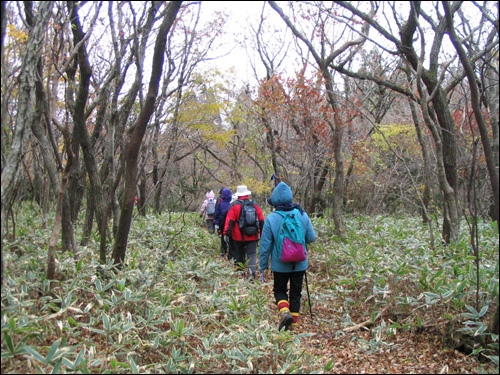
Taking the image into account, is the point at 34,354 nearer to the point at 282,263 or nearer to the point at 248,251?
the point at 282,263

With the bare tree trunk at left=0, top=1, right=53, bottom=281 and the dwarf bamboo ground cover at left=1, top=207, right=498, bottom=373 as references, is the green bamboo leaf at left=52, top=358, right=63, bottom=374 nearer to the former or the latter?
the dwarf bamboo ground cover at left=1, top=207, right=498, bottom=373

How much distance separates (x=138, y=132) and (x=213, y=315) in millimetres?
2396

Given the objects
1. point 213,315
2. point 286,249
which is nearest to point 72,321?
point 213,315

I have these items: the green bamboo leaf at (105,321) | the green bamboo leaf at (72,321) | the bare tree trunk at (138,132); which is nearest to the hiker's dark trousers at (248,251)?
the bare tree trunk at (138,132)

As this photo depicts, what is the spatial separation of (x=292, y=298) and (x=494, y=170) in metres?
2.76

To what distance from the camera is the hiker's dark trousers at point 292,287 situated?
500cm

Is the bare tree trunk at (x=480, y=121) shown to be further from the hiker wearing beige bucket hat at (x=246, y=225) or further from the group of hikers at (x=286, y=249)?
the hiker wearing beige bucket hat at (x=246, y=225)

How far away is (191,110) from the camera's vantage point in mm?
16266

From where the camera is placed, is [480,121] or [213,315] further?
[213,315]

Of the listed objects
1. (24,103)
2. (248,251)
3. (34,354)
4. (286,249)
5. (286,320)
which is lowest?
(286,320)

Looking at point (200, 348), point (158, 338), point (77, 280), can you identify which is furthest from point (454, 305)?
point (77, 280)

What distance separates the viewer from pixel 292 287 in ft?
16.7

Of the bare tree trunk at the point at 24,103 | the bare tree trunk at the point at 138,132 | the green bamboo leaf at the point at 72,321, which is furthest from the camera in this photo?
the bare tree trunk at the point at 138,132

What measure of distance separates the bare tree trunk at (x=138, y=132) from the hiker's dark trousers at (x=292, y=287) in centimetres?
210
